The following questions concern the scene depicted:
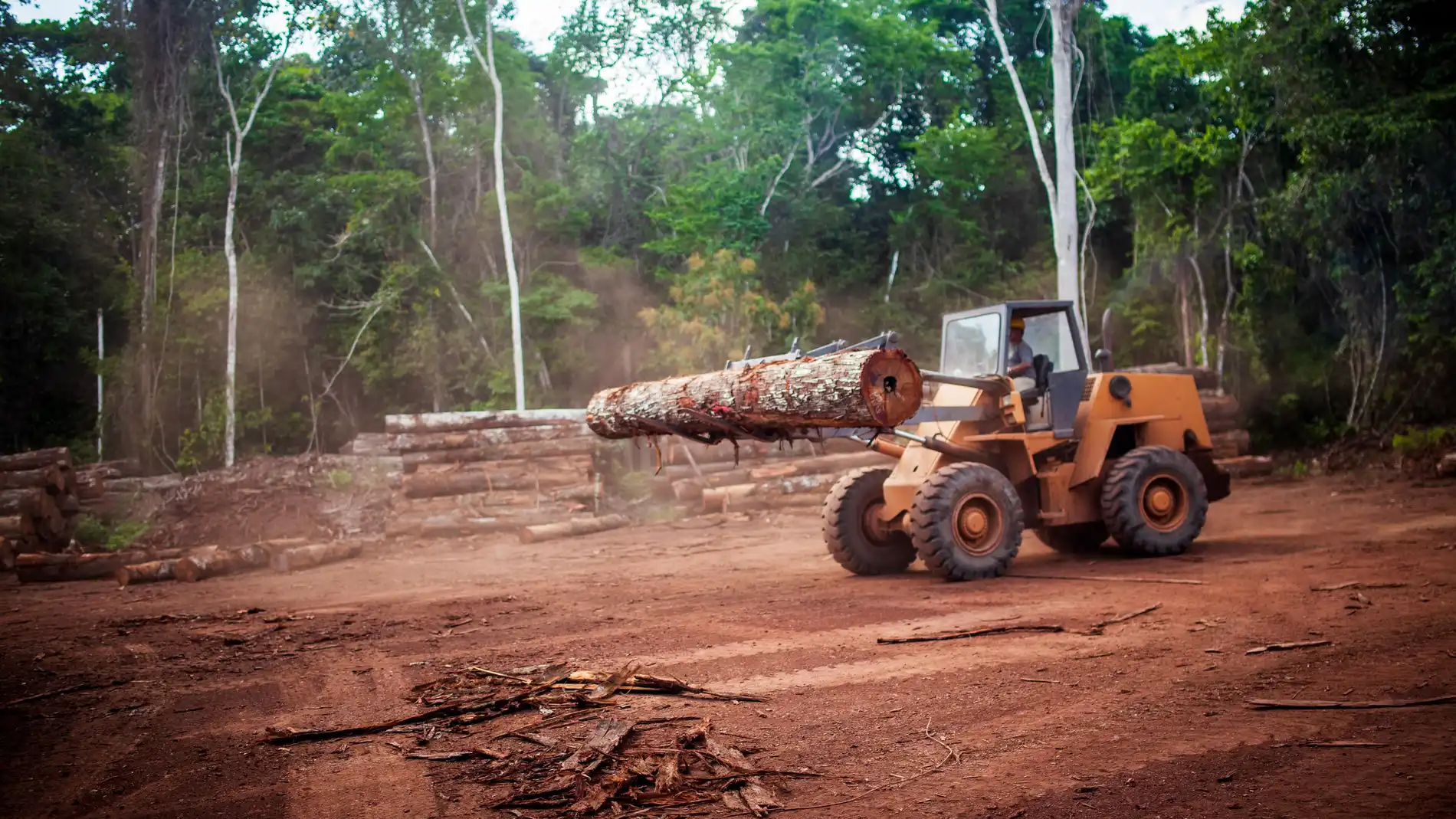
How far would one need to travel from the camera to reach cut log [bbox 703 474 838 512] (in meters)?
18.8

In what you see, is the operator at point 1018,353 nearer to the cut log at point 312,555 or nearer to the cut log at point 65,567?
the cut log at point 312,555

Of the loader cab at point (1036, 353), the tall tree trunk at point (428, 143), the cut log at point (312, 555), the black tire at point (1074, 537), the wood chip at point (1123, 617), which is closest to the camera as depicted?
the wood chip at point (1123, 617)

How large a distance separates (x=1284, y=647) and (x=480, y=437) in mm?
15310

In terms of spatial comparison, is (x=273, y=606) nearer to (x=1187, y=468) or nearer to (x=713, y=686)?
(x=713, y=686)

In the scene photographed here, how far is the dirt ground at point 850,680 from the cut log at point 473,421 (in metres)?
7.56

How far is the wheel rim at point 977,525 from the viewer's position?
936cm

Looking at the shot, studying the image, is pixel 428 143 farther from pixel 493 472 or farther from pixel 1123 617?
pixel 1123 617

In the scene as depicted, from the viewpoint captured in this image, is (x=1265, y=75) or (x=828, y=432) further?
(x=1265, y=75)

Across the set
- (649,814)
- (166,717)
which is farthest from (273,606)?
(649,814)

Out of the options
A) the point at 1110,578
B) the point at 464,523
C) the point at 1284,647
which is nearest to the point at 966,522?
the point at 1110,578

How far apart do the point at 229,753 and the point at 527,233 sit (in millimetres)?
28773

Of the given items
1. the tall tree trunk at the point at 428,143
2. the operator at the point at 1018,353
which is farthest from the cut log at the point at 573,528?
the tall tree trunk at the point at 428,143

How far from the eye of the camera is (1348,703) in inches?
204

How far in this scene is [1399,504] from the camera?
14.2 meters
